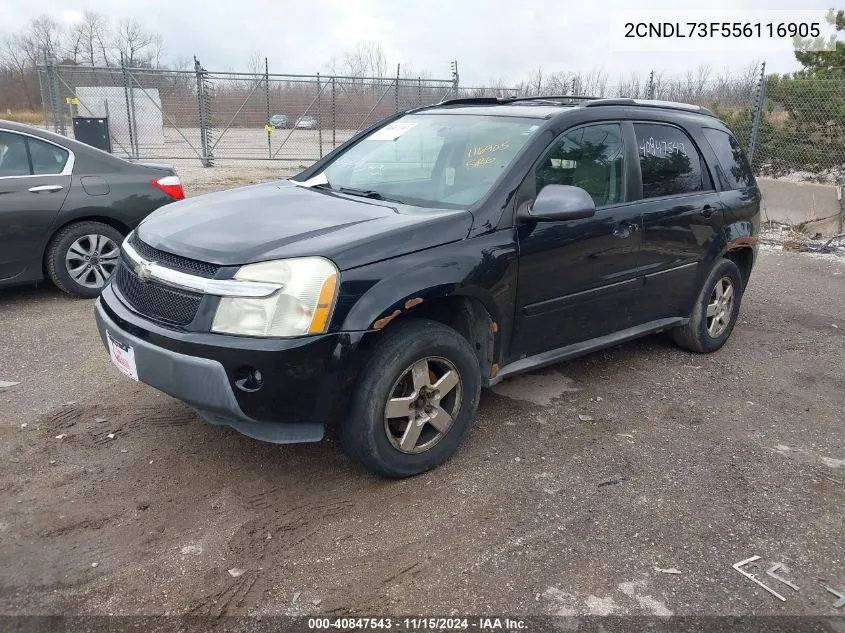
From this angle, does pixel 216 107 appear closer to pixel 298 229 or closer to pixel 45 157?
pixel 45 157

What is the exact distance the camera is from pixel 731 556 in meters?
2.88

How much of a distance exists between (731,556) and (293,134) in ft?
54.6

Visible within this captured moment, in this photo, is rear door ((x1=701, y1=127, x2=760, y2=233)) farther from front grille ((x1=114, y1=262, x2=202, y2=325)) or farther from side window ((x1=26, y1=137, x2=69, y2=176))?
side window ((x1=26, y1=137, x2=69, y2=176))

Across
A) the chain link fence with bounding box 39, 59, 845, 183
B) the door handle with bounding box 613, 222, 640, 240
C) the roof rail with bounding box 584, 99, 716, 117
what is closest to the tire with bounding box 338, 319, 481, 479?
the door handle with bounding box 613, 222, 640, 240

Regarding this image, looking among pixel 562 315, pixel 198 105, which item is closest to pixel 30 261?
pixel 562 315

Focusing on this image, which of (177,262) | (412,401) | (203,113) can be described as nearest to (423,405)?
(412,401)

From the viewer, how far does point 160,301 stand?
122 inches

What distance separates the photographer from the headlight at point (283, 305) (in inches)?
113

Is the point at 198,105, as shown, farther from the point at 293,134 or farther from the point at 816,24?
the point at 816,24

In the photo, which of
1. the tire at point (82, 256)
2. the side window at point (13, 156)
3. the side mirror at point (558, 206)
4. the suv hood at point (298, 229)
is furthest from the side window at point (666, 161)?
the side window at point (13, 156)

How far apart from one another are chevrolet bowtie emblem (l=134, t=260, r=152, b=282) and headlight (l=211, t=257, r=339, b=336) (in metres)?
0.50

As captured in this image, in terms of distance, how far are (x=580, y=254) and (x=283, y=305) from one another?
1.80 metres

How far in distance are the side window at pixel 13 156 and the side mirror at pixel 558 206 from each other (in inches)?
171

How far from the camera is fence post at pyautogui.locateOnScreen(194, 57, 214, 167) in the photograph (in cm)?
1652
